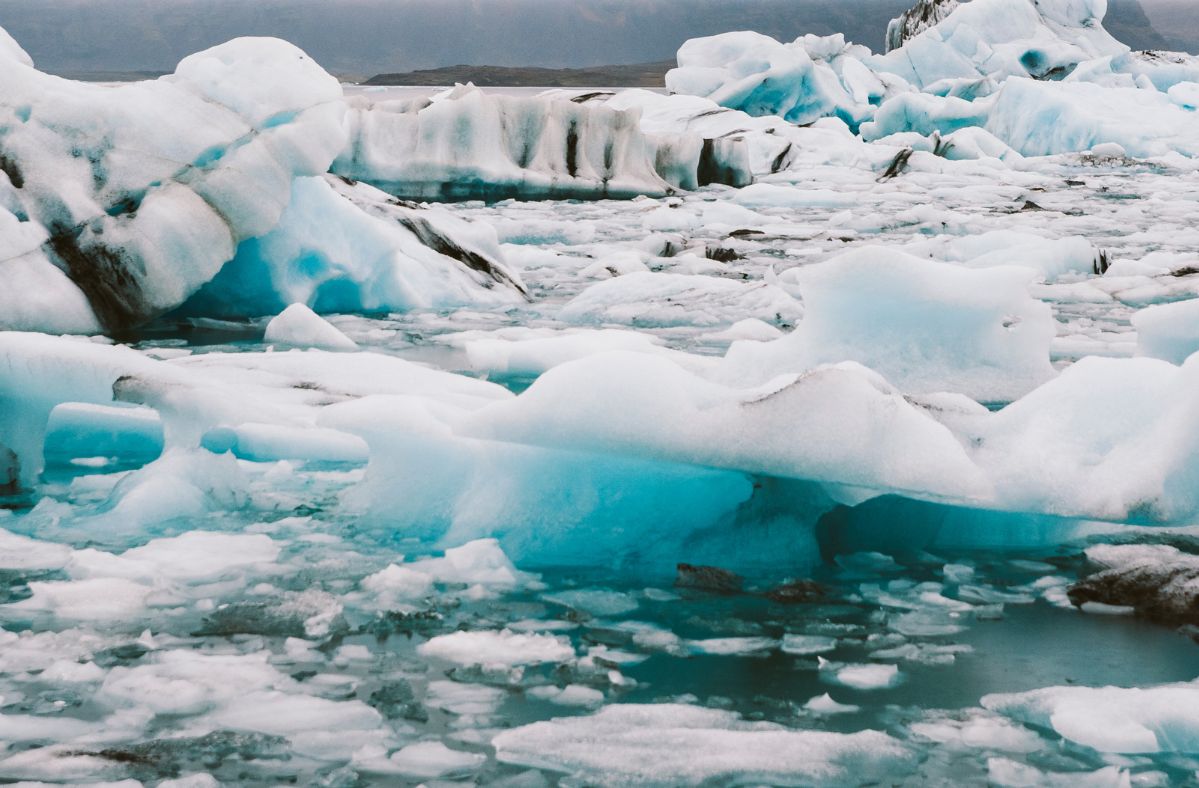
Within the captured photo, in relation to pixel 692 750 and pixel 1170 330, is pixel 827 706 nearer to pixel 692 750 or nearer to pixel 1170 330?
pixel 692 750

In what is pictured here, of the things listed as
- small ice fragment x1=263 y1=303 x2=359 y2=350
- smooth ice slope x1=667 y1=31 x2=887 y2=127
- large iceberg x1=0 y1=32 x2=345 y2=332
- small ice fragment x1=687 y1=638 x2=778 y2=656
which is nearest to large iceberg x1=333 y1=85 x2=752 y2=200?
large iceberg x1=0 y1=32 x2=345 y2=332

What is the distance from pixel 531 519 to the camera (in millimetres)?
2639

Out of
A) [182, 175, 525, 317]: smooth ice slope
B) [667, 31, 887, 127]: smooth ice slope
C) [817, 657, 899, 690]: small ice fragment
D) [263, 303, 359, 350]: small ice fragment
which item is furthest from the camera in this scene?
A: [667, 31, 887, 127]: smooth ice slope

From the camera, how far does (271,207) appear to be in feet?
17.4

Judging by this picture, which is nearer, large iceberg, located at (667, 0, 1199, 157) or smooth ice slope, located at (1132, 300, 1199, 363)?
smooth ice slope, located at (1132, 300, 1199, 363)

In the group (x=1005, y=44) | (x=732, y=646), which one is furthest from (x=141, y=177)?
(x=1005, y=44)

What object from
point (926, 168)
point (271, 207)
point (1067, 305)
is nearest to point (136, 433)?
point (271, 207)

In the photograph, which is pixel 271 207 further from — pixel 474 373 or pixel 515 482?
pixel 515 482

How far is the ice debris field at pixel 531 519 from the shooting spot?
1.79 metres

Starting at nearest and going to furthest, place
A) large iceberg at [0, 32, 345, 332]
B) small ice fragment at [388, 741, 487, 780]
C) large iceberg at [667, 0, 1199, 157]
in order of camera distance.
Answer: small ice fragment at [388, 741, 487, 780] → large iceberg at [0, 32, 345, 332] → large iceberg at [667, 0, 1199, 157]

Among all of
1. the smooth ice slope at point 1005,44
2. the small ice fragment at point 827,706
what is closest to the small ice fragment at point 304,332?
the small ice fragment at point 827,706

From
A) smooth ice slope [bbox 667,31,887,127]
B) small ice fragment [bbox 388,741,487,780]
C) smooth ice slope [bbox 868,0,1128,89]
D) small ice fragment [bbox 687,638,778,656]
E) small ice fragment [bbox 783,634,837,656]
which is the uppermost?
smooth ice slope [bbox 868,0,1128,89]

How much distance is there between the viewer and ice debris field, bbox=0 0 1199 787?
1794 mm

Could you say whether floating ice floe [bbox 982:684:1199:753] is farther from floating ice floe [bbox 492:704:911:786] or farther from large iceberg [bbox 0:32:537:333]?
large iceberg [bbox 0:32:537:333]
